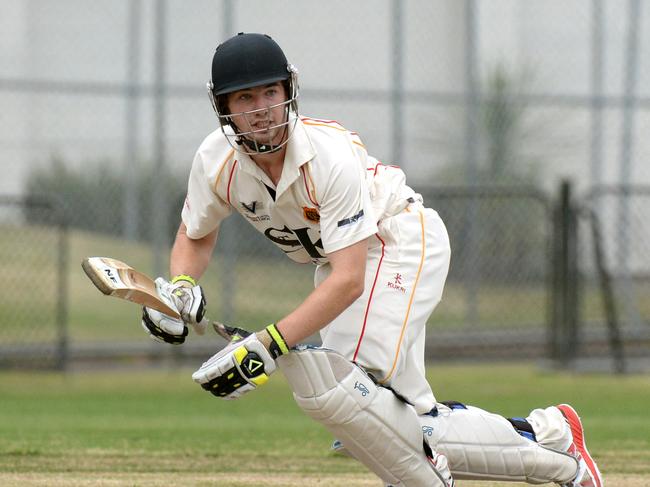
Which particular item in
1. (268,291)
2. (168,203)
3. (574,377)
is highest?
(168,203)

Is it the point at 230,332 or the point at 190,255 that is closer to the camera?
the point at 230,332

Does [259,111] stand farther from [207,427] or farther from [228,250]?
[228,250]

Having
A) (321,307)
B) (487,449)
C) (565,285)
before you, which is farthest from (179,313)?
(565,285)

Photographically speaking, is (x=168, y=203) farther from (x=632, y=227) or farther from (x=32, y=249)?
(x=632, y=227)

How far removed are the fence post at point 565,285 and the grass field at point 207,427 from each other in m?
0.31

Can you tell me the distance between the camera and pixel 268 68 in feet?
15.6

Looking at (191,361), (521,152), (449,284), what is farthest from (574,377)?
(191,361)

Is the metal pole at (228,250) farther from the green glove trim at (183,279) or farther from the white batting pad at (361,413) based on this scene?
the white batting pad at (361,413)

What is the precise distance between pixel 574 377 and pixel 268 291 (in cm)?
293

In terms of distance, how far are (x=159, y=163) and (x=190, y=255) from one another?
23.1 ft

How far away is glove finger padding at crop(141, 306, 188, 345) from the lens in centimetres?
481

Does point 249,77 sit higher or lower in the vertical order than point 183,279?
higher

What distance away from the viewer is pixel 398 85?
13.1 metres

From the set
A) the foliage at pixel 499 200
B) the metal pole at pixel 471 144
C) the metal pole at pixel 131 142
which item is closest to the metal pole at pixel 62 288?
the metal pole at pixel 131 142
